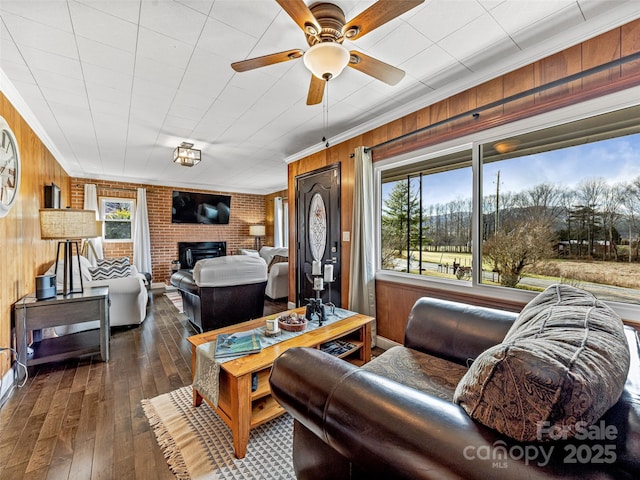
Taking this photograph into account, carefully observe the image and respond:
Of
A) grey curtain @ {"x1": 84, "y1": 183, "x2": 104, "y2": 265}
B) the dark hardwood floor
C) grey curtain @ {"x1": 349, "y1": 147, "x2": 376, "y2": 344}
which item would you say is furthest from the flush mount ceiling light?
grey curtain @ {"x1": 84, "y1": 183, "x2": 104, "y2": 265}

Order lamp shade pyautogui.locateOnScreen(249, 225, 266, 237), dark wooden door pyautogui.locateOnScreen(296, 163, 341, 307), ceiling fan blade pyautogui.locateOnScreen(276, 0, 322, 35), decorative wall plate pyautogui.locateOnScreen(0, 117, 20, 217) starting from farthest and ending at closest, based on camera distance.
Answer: lamp shade pyautogui.locateOnScreen(249, 225, 266, 237) → dark wooden door pyautogui.locateOnScreen(296, 163, 341, 307) → decorative wall plate pyautogui.locateOnScreen(0, 117, 20, 217) → ceiling fan blade pyautogui.locateOnScreen(276, 0, 322, 35)

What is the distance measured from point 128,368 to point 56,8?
2.59 m

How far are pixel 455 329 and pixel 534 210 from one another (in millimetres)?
1148

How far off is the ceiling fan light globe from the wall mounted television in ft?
→ 19.0

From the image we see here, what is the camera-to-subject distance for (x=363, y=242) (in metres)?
2.93

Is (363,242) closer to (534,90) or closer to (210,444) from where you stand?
(534,90)

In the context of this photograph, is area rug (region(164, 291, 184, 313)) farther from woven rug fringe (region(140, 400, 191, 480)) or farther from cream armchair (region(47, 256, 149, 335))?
woven rug fringe (region(140, 400, 191, 480))

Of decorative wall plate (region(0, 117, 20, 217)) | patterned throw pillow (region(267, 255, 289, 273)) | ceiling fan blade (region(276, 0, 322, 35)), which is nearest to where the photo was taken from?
ceiling fan blade (region(276, 0, 322, 35))

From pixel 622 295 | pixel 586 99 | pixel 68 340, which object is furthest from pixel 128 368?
pixel 586 99

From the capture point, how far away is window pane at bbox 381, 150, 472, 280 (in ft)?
8.25

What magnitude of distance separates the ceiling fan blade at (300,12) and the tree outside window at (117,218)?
6074 millimetres

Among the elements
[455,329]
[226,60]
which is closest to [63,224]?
[226,60]

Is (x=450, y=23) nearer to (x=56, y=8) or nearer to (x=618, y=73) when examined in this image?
(x=618, y=73)

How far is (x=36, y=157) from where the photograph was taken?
10.1 feet
